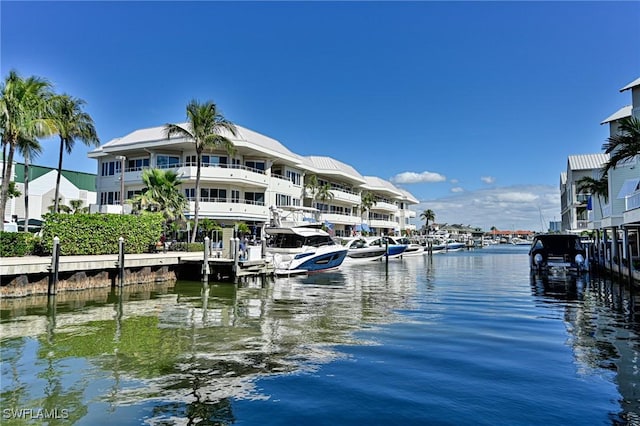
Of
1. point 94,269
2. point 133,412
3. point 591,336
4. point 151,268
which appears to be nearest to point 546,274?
point 591,336

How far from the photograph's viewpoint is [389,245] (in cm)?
5359

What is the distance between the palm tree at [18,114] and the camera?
22.4 m

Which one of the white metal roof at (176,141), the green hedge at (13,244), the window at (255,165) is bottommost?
the green hedge at (13,244)

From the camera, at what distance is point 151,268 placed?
25062mm

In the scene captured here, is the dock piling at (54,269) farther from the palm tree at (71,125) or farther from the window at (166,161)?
the window at (166,161)

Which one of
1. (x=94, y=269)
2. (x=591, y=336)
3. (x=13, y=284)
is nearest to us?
(x=591, y=336)

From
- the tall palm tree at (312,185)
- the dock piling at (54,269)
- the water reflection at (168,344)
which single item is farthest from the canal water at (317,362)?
the tall palm tree at (312,185)

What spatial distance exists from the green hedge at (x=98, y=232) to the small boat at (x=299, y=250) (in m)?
7.81

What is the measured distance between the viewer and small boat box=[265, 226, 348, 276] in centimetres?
3053

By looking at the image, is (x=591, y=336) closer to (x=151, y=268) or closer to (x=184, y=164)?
(x=151, y=268)

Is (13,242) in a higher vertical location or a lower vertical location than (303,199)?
lower

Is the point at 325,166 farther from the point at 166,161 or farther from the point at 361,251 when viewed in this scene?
the point at 166,161

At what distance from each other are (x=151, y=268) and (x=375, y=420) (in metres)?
20.7

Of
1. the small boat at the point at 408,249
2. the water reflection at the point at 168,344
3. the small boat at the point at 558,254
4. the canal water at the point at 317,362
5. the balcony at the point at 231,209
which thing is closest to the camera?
the canal water at the point at 317,362
